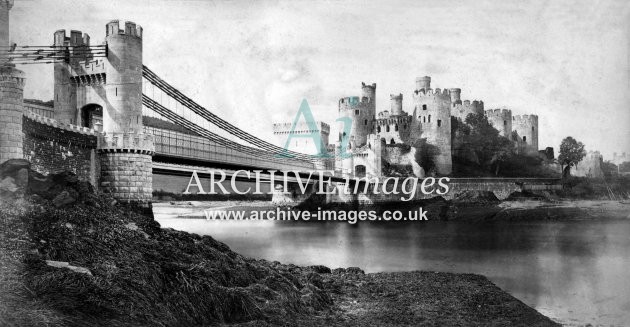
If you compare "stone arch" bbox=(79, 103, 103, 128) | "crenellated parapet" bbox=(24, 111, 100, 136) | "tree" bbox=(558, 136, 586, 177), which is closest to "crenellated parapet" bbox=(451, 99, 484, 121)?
"tree" bbox=(558, 136, 586, 177)

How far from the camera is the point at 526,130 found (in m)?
34.8

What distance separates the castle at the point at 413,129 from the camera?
3086cm

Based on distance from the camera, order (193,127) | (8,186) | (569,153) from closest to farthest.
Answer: (8,186), (193,127), (569,153)

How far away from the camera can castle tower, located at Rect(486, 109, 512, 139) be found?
3428 centimetres

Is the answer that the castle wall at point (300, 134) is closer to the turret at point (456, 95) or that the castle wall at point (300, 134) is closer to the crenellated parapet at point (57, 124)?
the turret at point (456, 95)

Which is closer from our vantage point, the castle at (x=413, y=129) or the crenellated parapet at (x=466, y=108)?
the castle at (x=413, y=129)

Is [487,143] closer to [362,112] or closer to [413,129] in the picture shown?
[413,129]

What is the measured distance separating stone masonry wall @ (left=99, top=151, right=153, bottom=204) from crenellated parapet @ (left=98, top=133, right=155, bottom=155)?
7cm

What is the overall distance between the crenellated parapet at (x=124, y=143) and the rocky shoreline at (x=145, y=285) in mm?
3983

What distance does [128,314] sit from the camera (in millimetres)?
4324

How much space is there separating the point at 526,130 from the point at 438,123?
6.46 metres

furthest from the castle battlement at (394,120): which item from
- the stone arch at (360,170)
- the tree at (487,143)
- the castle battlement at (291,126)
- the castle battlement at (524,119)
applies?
the castle battlement at (524,119)

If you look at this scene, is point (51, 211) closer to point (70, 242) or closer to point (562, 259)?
point (70, 242)

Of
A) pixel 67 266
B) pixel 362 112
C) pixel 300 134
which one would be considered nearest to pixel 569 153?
pixel 362 112
